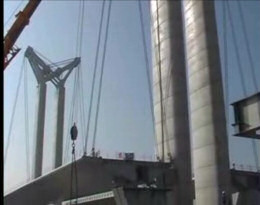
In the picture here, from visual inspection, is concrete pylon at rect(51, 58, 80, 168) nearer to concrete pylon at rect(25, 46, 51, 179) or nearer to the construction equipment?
concrete pylon at rect(25, 46, 51, 179)

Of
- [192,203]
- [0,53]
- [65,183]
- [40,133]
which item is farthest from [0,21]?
[40,133]

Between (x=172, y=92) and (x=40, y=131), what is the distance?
150 ft

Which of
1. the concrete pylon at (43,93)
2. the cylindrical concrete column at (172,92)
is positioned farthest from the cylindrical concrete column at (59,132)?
the cylindrical concrete column at (172,92)

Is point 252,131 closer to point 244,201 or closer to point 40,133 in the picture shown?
point 244,201

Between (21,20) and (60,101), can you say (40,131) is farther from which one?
(21,20)

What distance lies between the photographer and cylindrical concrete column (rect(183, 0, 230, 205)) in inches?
1729

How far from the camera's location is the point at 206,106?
4578 centimetres

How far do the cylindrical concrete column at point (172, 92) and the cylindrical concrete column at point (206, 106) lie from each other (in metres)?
4.98

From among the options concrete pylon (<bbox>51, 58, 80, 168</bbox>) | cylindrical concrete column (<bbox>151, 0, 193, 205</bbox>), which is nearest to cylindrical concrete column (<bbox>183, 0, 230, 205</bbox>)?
cylindrical concrete column (<bbox>151, 0, 193, 205</bbox>)

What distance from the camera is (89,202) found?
2078 inches

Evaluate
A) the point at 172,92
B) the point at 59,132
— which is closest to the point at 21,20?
the point at 172,92

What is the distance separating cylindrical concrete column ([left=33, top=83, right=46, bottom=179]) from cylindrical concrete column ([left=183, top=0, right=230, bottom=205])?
4763 cm

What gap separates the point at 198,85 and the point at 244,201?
13.0 metres

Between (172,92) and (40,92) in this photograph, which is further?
(40,92)
